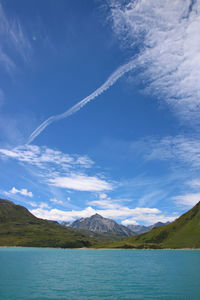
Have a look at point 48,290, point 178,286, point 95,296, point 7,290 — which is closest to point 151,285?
point 178,286

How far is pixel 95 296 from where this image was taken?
160ft

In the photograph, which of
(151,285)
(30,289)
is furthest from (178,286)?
(30,289)

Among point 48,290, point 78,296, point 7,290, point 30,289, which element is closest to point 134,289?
point 78,296

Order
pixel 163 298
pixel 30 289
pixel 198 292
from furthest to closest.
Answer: pixel 30 289 < pixel 198 292 < pixel 163 298

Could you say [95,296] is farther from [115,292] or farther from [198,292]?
[198,292]

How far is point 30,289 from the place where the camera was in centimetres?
5572

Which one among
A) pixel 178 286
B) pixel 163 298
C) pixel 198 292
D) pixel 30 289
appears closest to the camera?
pixel 163 298

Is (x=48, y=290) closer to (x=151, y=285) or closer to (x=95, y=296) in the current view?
(x=95, y=296)

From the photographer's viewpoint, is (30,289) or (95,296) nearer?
(95,296)

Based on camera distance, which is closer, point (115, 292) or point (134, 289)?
point (115, 292)

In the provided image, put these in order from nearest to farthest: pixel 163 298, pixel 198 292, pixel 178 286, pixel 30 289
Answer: pixel 163 298 < pixel 198 292 < pixel 30 289 < pixel 178 286

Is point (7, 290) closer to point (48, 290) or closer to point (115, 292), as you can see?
point (48, 290)

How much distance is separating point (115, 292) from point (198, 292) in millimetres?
18579

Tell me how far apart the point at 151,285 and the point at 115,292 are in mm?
14213
